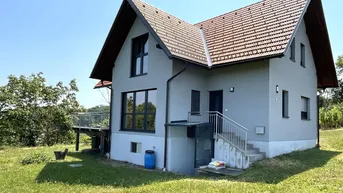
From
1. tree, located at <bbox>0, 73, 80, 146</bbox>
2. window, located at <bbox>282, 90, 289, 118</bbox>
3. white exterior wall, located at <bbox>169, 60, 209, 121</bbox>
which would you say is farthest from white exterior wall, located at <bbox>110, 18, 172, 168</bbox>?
tree, located at <bbox>0, 73, 80, 146</bbox>

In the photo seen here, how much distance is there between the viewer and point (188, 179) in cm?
794

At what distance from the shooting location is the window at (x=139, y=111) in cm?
1189

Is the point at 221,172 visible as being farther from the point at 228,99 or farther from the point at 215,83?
the point at 215,83

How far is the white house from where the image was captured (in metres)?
10.4

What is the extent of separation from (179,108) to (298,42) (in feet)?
23.3

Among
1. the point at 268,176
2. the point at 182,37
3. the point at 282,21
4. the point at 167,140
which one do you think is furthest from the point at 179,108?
the point at 282,21

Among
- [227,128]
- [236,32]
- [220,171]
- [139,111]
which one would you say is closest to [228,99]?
[227,128]

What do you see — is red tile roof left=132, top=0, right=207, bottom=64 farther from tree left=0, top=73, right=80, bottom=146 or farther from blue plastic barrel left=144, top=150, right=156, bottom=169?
tree left=0, top=73, right=80, bottom=146

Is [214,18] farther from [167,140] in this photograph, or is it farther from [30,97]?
[30,97]

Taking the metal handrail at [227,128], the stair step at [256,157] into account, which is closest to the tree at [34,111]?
the metal handrail at [227,128]

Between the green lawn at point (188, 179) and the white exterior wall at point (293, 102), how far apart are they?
0.85 metres

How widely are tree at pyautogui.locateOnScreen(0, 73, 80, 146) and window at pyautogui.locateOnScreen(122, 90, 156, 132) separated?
35.8 ft

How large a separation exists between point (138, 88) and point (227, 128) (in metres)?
4.64

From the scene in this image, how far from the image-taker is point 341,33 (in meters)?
26.6
